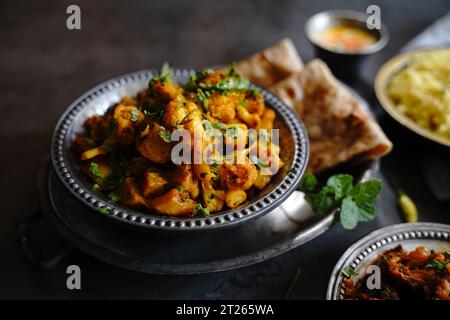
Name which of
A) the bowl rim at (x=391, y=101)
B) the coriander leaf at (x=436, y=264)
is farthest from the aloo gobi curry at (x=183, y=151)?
the bowl rim at (x=391, y=101)

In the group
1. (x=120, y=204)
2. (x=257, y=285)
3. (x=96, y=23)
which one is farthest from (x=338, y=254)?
(x=96, y=23)

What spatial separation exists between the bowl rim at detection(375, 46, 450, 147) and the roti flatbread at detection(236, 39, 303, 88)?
1.70 ft

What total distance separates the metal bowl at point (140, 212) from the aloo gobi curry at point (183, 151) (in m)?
0.05

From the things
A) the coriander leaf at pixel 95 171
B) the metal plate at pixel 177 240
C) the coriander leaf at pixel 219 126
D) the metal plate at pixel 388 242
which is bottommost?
the metal plate at pixel 177 240

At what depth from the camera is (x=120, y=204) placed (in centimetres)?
180

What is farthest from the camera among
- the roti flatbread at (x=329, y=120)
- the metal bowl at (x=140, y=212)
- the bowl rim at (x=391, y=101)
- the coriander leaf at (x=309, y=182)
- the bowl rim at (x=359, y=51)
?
the bowl rim at (x=359, y=51)

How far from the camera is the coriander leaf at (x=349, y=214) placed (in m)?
2.02

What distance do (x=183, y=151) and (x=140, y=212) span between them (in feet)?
0.93

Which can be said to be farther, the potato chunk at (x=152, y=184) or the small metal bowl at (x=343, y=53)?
the small metal bowl at (x=343, y=53)

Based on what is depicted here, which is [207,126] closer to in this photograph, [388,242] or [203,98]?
[203,98]

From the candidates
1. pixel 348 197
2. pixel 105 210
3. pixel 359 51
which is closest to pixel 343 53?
pixel 359 51

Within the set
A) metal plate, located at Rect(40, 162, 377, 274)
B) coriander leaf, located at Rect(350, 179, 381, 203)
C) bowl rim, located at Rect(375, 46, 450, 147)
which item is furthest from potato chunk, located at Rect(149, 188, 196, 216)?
bowl rim, located at Rect(375, 46, 450, 147)

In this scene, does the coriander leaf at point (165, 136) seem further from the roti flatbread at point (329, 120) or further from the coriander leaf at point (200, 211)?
the roti flatbread at point (329, 120)
